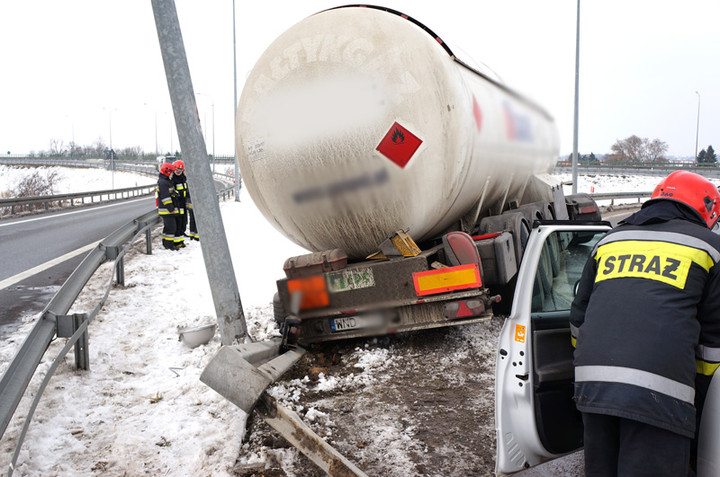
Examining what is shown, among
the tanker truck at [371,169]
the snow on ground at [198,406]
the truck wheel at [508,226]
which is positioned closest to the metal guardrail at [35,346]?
the snow on ground at [198,406]

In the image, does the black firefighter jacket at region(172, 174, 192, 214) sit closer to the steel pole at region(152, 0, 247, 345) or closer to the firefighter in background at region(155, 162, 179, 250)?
the firefighter in background at region(155, 162, 179, 250)

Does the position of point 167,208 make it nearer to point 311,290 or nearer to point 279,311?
point 279,311

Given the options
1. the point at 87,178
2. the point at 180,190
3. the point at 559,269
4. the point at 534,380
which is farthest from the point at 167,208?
the point at 87,178

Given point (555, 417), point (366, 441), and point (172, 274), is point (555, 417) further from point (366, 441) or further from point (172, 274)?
point (172, 274)

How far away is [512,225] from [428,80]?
2.07m

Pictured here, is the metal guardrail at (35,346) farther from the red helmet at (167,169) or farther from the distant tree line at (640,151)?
the distant tree line at (640,151)

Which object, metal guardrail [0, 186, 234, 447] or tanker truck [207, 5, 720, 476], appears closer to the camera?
metal guardrail [0, 186, 234, 447]

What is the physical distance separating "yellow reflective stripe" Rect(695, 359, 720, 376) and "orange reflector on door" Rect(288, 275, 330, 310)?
3154mm

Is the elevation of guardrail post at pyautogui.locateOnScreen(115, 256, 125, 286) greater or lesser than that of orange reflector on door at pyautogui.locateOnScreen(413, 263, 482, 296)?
lesser

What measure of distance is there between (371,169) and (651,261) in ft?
7.98

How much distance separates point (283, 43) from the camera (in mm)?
4422

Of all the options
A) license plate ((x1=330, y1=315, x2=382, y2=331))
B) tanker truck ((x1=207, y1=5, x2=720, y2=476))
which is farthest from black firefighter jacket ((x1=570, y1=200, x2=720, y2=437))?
license plate ((x1=330, y1=315, x2=382, y2=331))

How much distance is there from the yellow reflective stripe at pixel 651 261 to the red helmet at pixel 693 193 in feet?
0.86

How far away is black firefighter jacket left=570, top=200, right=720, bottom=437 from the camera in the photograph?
6.55 ft
